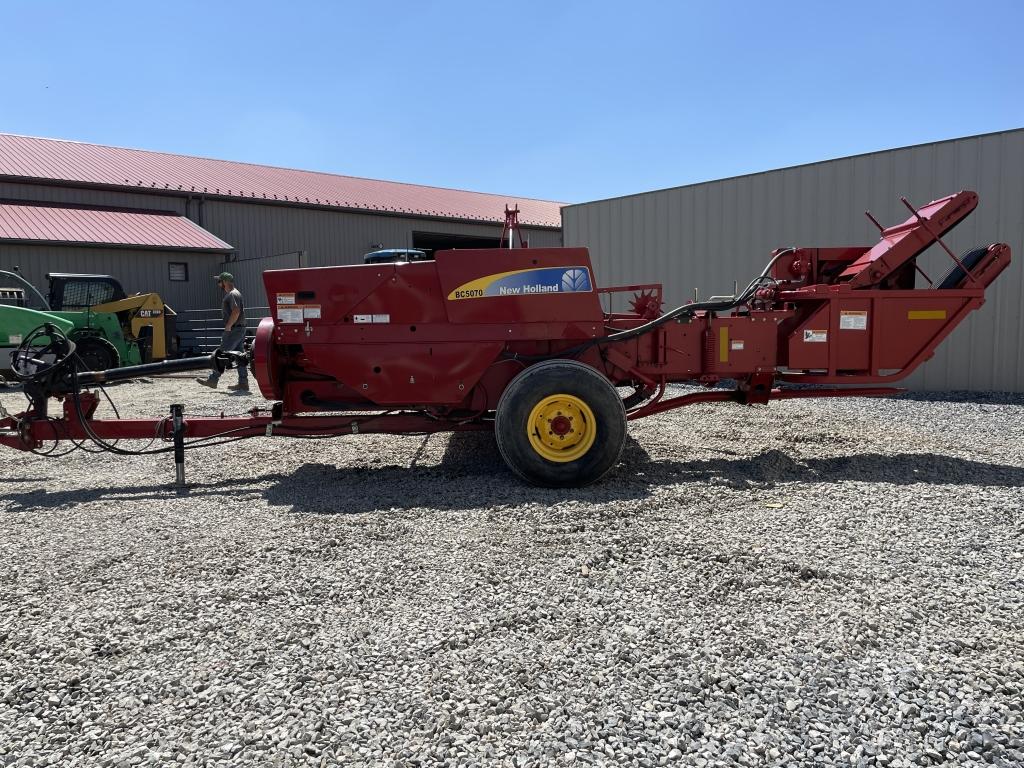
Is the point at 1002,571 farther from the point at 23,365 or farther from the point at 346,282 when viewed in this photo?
the point at 23,365

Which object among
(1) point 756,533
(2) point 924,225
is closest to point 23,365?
(1) point 756,533

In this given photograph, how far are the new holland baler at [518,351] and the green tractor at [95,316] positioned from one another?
7673 mm

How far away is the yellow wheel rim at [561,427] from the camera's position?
16.6 feet

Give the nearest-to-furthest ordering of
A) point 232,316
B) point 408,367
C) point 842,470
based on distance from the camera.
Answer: point 408,367, point 842,470, point 232,316

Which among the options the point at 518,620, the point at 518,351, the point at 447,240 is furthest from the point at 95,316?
the point at 447,240

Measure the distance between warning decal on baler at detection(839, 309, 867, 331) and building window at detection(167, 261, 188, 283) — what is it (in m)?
18.3

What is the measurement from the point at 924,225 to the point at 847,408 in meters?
3.74

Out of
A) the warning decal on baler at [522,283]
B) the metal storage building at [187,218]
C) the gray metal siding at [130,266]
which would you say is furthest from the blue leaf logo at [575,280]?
the gray metal siding at [130,266]

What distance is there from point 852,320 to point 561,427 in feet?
8.58

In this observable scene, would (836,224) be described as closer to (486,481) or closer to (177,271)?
(486,481)

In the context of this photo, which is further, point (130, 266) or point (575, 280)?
point (130, 266)

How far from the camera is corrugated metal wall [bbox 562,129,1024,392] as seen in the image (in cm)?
959

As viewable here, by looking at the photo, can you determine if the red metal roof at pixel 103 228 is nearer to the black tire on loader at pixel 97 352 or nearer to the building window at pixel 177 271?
the building window at pixel 177 271

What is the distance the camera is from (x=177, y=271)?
19.1m
